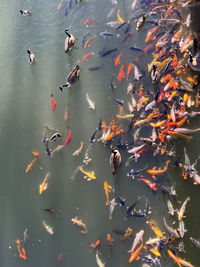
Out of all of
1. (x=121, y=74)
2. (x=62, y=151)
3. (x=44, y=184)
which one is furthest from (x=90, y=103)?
(x=44, y=184)

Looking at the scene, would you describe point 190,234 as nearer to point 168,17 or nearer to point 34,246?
point 34,246

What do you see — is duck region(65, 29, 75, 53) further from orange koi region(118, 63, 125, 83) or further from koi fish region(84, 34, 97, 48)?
orange koi region(118, 63, 125, 83)

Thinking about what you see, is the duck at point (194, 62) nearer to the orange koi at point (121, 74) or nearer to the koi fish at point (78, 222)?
the orange koi at point (121, 74)

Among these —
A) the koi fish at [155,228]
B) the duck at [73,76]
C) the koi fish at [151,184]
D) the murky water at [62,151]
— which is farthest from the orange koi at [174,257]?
the duck at [73,76]

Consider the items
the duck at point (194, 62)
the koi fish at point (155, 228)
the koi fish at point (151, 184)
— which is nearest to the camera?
the duck at point (194, 62)

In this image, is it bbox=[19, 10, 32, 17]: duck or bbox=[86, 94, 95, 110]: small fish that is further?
bbox=[19, 10, 32, 17]: duck

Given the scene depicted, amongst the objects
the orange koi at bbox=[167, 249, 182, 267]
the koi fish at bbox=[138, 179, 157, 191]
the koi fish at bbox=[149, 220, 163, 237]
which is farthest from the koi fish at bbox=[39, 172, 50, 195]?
the orange koi at bbox=[167, 249, 182, 267]
